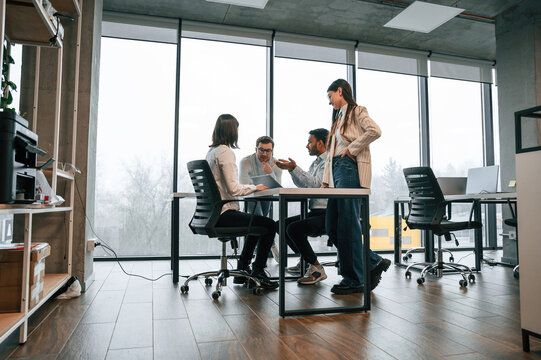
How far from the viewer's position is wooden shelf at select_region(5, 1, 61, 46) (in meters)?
2.00

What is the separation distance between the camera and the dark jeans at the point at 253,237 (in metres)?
2.84

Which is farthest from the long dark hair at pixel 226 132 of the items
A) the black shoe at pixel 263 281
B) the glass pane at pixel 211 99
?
the glass pane at pixel 211 99

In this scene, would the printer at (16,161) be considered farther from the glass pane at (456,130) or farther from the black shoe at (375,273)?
the glass pane at (456,130)

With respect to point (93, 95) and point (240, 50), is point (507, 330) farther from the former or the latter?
point (240, 50)

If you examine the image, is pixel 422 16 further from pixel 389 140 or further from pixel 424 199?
pixel 424 199

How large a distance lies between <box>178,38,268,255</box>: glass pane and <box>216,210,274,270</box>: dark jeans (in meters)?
1.84

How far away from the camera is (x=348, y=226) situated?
9.04 ft

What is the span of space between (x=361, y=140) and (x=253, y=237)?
3.79 feet

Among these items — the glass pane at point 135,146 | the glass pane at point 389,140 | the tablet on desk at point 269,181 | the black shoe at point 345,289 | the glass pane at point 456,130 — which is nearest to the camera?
the black shoe at point 345,289

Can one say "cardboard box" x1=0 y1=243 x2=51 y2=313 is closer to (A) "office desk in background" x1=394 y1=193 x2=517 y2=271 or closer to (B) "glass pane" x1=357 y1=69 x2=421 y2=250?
(A) "office desk in background" x1=394 y1=193 x2=517 y2=271

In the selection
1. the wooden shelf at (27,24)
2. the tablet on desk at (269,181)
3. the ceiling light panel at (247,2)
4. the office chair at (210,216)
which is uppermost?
the ceiling light panel at (247,2)

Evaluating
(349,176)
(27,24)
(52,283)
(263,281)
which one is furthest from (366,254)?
(27,24)

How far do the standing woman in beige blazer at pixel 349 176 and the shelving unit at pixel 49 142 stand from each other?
70.9 inches

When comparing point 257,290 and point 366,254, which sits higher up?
point 366,254
